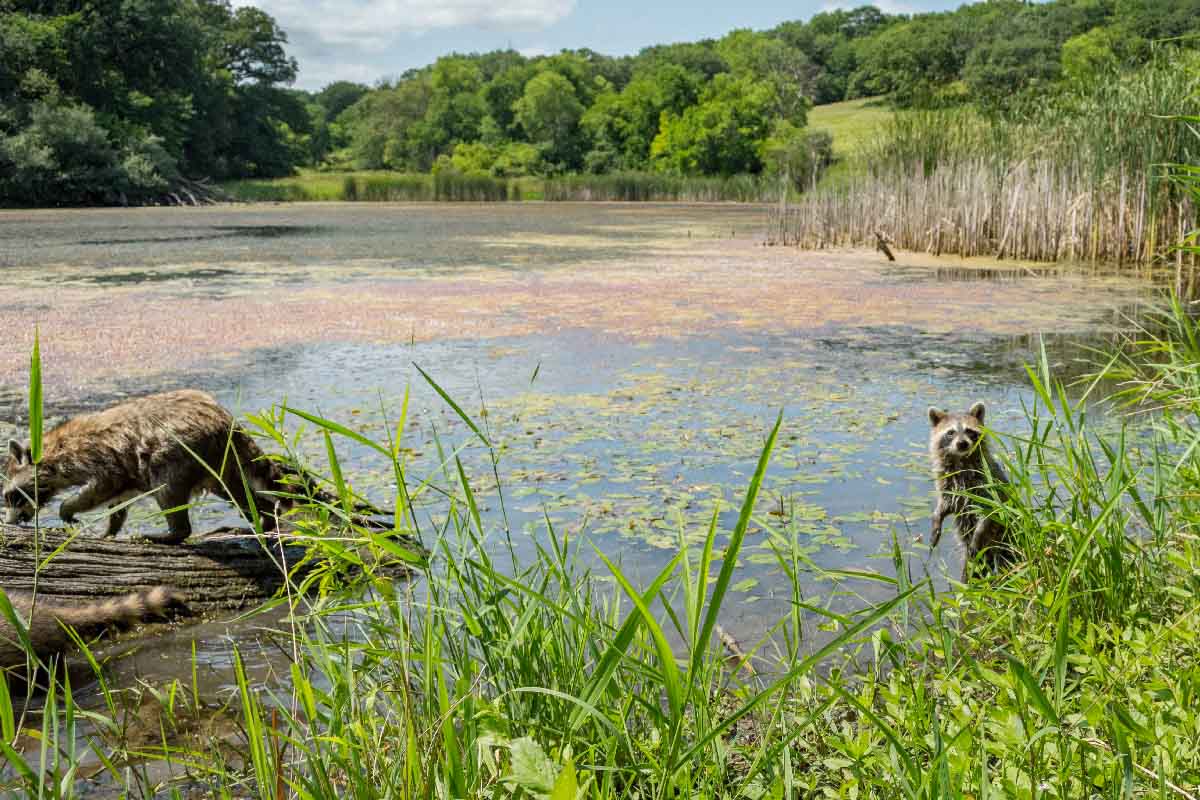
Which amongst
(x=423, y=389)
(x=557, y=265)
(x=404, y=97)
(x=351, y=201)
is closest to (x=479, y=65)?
(x=404, y=97)

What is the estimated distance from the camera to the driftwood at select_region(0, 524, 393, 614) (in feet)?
11.4

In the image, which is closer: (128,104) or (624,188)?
(128,104)

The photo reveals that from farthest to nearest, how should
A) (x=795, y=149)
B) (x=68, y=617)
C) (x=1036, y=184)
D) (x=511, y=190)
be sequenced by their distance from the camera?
(x=795, y=149), (x=511, y=190), (x=1036, y=184), (x=68, y=617)

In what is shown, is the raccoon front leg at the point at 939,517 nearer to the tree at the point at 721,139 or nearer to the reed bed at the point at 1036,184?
the reed bed at the point at 1036,184

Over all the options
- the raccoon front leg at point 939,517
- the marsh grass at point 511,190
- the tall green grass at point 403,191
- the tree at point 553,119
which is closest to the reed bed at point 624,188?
the marsh grass at point 511,190

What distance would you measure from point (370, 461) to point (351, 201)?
1759 inches

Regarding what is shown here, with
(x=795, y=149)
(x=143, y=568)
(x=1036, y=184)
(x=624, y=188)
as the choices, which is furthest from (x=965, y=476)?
(x=795, y=149)

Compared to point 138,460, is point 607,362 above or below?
below

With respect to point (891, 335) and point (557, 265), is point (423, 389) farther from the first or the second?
point (557, 265)

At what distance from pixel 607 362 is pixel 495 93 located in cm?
9251

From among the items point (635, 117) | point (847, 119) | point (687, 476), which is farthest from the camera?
point (635, 117)

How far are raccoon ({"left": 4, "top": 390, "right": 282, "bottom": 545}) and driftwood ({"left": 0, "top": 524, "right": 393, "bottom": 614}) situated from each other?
0.68 feet

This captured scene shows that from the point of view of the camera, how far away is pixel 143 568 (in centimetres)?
374

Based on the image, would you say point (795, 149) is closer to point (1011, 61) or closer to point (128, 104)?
point (1011, 61)
